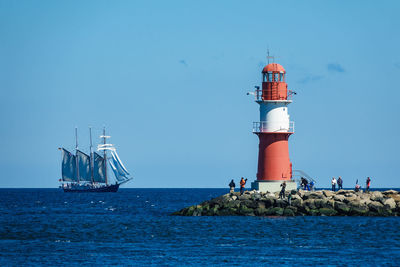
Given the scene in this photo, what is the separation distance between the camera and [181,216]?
171 ft

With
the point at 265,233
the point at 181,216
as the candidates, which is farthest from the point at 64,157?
the point at 265,233

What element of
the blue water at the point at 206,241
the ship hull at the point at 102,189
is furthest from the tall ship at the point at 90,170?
the blue water at the point at 206,241

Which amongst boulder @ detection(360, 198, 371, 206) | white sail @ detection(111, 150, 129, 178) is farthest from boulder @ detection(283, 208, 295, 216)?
white sail @ detection(111, 150, 129, 178)

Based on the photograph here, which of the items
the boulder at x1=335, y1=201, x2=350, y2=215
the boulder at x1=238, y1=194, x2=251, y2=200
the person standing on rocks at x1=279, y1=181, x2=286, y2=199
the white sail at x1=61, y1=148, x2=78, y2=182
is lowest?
the boulder at x1=335, y1=201, x2=350, y2=215

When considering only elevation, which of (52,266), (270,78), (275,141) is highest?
(270,78)

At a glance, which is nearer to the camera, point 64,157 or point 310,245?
point 310,245

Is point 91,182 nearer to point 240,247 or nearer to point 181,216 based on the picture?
point 181,216

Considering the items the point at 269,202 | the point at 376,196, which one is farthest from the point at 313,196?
the point at 376,196

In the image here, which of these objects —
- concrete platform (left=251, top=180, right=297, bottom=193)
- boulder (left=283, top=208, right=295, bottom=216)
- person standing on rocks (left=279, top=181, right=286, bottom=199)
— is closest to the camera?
person standing on rocks (left=279, top=181, right=286, bottom=199)

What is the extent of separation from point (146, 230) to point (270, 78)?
537 inches

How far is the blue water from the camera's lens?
30531 mm

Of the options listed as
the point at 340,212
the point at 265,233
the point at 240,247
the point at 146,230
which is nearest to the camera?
the point at 240,247

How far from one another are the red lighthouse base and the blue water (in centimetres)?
331

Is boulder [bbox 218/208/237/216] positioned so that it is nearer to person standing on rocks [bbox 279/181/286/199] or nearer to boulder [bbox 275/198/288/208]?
boulder [bbox 275/198/288/208]
